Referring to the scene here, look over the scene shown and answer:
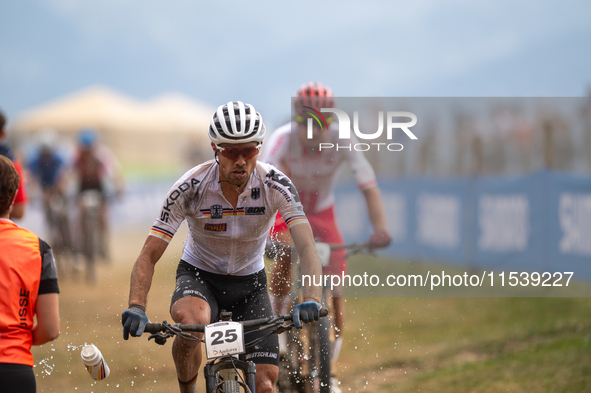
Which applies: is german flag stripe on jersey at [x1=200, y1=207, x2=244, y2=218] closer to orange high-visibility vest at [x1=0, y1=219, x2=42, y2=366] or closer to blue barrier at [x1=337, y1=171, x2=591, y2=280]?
orange high-visibility vest at [x1=0, y1=219, x2=42, y2=366]

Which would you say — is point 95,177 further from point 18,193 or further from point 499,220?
point 499,220

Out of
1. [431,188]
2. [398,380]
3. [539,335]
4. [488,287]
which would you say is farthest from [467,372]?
[431,188]

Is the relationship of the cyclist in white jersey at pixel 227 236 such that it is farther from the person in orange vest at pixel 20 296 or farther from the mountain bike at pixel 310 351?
the mountain bike at pixel 310 351

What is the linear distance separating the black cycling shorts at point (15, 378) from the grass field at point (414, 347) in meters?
1.79

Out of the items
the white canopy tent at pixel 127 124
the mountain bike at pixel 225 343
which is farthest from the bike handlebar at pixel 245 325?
the white canopy tent at pixel 127 124

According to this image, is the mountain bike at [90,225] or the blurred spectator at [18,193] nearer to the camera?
the blurred spectator at [18,193]

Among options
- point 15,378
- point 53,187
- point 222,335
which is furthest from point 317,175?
point 53,187

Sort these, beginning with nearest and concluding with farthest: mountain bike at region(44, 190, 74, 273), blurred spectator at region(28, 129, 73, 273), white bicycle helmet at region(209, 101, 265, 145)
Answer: white bicycle helmet at region(209, 101, 265, 145) → blurred spectator at region(28, 129, 73, 273) → mountain bike at region(44, 190, 74, 273)

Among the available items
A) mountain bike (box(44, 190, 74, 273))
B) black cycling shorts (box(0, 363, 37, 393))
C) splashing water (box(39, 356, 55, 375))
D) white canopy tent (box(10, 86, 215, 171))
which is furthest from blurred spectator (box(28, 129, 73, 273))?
white canopy tent (box(10, 86, 215, 171))

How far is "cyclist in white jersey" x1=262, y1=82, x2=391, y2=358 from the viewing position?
5.91 m

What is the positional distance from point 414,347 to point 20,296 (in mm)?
6511

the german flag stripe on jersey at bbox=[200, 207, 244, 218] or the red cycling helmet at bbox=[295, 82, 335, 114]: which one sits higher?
the red cycling helmet at bbox=[295, 82, 335, 114]

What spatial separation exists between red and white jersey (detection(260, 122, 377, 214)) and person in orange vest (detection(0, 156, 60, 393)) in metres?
3.08

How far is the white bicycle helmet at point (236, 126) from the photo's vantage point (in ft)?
13.1
